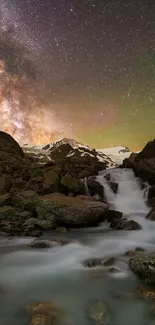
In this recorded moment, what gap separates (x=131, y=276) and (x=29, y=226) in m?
6.22

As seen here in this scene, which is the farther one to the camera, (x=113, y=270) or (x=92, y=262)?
(x=92, y=262)

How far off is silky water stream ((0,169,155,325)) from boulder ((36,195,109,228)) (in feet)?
1.49

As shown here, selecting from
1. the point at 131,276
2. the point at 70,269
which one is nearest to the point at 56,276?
the point at 70,269

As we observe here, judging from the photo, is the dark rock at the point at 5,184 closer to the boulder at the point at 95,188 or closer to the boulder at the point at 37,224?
the boulder at the point at 95,188

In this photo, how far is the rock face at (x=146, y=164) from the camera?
20375 mm

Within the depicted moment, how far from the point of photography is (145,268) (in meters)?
6.20

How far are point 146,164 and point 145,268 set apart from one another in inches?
614

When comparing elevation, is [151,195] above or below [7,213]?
above

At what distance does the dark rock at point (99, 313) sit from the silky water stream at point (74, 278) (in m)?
0.08

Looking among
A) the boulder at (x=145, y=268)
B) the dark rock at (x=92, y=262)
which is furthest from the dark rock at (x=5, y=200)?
the boulder at (x=145, y=268)

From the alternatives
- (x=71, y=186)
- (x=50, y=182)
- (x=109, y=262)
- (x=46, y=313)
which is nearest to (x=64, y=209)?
(x=109, y=262)

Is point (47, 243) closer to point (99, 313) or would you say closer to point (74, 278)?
point (74, 278)

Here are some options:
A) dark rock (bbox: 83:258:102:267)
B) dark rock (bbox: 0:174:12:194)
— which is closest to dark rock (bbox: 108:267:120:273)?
dark rock (bbox: 83:258:102:267)

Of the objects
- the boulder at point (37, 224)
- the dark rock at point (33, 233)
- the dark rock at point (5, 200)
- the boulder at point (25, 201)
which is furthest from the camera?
the dark rock at point (5, 200)
